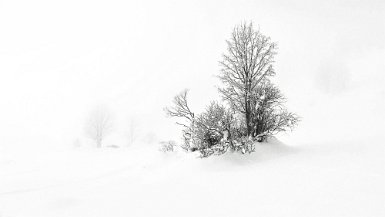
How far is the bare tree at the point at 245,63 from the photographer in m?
19.0

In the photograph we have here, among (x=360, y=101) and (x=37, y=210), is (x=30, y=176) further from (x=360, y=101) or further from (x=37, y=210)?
(x=360, y=101)

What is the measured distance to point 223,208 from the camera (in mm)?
9398

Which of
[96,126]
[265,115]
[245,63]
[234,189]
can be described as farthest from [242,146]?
[96,126]

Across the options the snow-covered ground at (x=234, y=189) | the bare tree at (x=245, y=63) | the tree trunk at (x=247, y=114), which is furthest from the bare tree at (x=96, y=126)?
the tree trunk at (x=247, y=114)

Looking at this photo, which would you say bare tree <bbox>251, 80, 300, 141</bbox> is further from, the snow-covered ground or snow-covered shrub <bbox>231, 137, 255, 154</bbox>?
snow-covered shrub <bbox>231, 137, 255, 154</bbox>

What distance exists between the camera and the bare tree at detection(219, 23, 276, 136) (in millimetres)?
19000

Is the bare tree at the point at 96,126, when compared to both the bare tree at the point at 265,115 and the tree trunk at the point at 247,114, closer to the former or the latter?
the tree trunk at the point at 247,114

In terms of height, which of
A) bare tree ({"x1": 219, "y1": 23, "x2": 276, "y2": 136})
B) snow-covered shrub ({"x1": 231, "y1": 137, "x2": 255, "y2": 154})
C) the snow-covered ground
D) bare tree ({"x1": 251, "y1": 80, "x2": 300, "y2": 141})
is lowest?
the snow-covered ground

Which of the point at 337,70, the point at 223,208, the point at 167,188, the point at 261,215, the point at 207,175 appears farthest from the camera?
the point at 337,70

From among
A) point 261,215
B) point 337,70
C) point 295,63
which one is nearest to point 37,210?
point 261,215

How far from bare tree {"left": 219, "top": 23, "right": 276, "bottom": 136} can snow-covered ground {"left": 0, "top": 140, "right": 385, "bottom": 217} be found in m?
3.64

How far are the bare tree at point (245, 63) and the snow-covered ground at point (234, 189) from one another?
12.0 ft

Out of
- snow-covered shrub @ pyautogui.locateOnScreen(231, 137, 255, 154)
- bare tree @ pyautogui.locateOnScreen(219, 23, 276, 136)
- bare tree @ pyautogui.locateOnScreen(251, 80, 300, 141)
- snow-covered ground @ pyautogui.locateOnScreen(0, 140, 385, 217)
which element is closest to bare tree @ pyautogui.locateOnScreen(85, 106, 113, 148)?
snow-covered ground @ pyautogui.locateOnScreen(0, 140, 385, 217)

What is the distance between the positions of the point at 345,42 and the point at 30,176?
17185 cm
